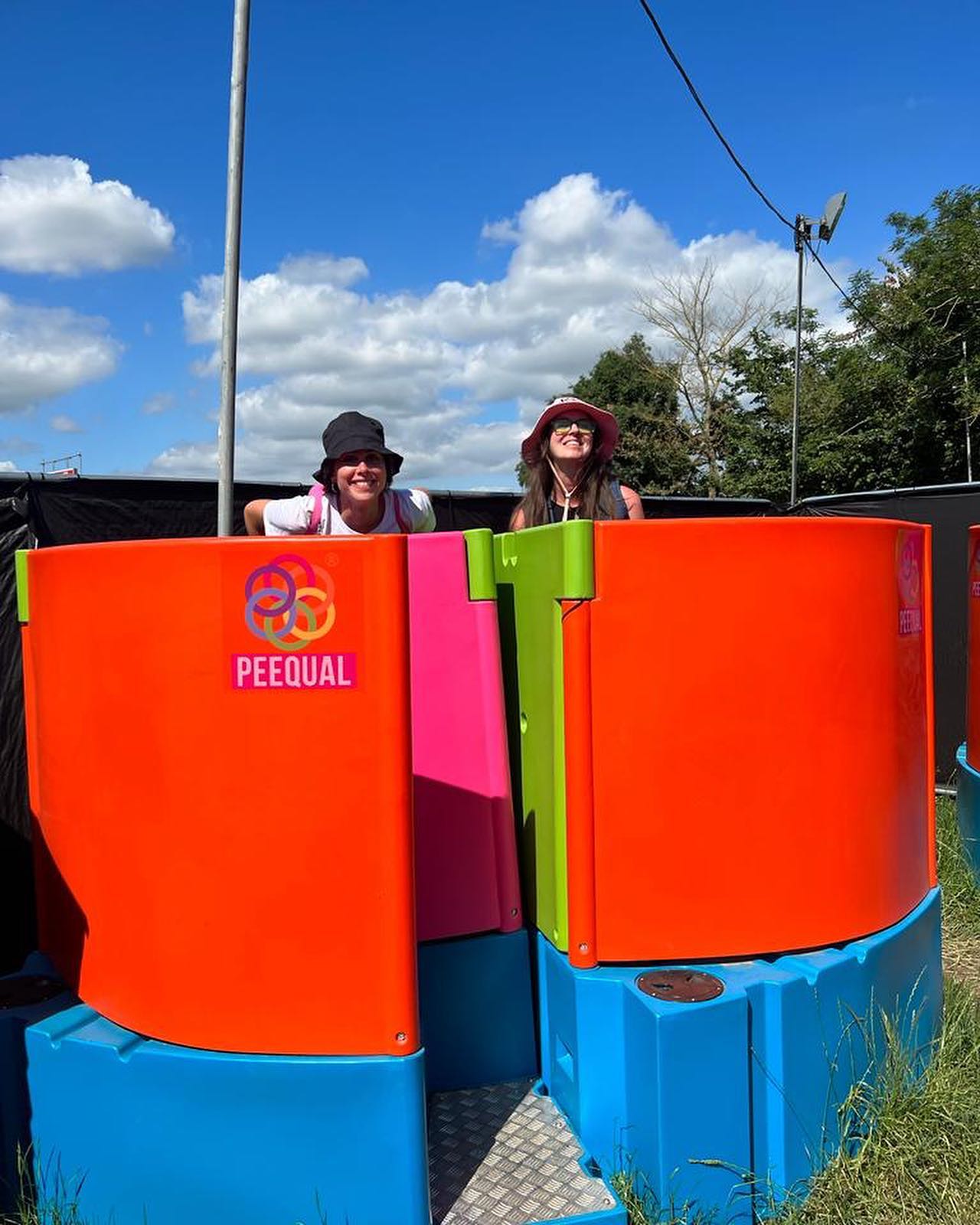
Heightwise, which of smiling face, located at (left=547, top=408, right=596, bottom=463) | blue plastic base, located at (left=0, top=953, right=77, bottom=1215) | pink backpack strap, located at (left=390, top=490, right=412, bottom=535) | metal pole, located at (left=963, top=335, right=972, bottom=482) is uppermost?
metal pole, located at (left=963, top=335, right=972, bottom=482)

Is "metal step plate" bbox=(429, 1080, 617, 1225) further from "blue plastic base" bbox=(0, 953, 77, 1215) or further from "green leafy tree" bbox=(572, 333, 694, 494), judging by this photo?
"green leafy tree" bbox=(572, 333, 694, 494)

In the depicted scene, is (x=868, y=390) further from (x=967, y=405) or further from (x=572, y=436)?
(x=572, y=436)

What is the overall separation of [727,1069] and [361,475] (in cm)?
183

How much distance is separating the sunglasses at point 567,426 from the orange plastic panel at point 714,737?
3.46 feet

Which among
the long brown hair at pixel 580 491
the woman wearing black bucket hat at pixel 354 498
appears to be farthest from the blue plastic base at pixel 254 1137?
the long brown hair at pixel 580 491

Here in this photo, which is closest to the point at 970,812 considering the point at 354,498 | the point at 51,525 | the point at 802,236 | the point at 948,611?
the point at 948,611

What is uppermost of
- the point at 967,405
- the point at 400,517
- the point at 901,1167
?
the point at 967,405

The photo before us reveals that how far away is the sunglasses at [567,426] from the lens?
316 cm

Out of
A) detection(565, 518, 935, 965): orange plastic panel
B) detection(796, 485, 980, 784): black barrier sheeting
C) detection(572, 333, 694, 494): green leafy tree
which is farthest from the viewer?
detection(572, 333, 694, 494): green leafy tree

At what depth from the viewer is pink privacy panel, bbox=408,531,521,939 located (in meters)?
2.50

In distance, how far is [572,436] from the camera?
3.15 m

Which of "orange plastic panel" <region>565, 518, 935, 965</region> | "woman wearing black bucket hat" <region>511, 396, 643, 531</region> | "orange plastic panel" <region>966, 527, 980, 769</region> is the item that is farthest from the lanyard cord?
"orange plastic panel" <region>966, 527, 980, 769</region>

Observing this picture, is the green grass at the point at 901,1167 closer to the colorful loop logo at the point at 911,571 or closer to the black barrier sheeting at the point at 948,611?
the colorful loop logo at the point at 911,571

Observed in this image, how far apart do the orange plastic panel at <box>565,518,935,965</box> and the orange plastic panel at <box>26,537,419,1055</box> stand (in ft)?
1.70
